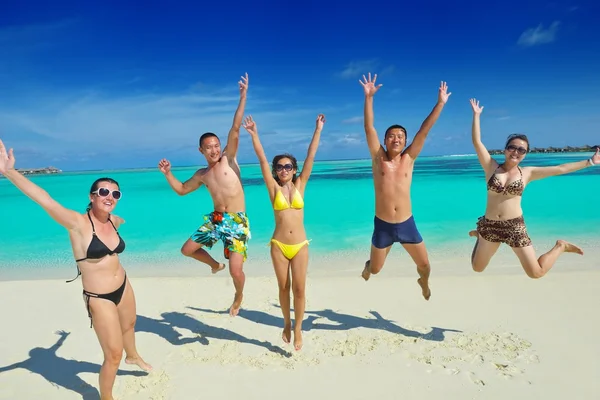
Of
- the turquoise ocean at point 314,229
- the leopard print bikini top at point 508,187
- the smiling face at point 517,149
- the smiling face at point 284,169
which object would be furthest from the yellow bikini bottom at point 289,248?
the turquoise ocean at point 314,229

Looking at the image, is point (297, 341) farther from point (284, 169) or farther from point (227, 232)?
point (284, 169)

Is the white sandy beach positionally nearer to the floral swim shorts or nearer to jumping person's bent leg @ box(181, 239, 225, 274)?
jumping person's bent leg @ box(181, 239, 225, 274)

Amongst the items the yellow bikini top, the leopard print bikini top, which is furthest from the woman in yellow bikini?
the leopard print bikini top

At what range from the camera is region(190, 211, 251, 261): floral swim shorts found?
5.68 meters

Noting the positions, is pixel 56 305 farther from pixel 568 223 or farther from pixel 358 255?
pixel 568 223

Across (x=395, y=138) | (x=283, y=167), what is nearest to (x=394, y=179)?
(x=395, y=138)

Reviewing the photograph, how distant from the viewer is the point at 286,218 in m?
4.51

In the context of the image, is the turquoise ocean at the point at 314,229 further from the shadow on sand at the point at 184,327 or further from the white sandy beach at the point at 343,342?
the shadow on sand at the point at 184,327

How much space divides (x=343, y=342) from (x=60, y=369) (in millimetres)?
3421

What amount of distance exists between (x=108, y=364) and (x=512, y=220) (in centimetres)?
480

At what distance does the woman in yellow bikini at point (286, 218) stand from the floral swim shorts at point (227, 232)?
4.18ft

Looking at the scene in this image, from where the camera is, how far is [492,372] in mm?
4125

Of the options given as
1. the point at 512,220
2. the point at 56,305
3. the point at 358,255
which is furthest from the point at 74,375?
the point at 358,255

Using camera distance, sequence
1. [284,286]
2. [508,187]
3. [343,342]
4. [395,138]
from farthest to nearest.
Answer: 1. [395,138]
2. [343,342]
3. [508,187]
4. [284,286]
